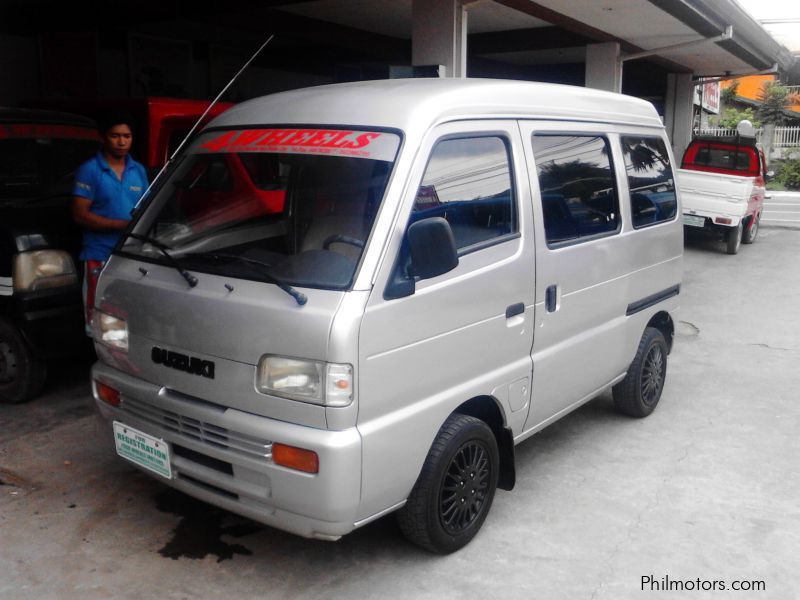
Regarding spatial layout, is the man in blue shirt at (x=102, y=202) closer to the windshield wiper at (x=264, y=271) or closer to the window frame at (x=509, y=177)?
the windshield wiper at (x=264, y=271)

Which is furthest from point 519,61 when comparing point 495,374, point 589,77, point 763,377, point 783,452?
point 495,374

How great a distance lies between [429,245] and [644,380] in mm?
2831

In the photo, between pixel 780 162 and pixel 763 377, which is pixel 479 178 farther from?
pixel 780 162

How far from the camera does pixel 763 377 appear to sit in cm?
625

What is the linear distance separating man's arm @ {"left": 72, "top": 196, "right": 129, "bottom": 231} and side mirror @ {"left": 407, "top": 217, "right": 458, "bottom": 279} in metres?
2.64

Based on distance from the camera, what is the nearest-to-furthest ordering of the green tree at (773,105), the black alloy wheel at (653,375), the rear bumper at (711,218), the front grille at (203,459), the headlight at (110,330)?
the front grille at (203,459)
the headlight at (110,330)
the black alloy wheel at (653,375)
the rear bumper at (711,218)
the green tree at (773,105)

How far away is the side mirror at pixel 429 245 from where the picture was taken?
9.55ft

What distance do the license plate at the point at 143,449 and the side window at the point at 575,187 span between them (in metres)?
2.03

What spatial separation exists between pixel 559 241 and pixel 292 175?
1375 millimetres

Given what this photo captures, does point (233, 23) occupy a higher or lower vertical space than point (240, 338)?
higher

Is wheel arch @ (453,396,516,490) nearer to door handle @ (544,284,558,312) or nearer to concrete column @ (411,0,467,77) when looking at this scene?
door handle @ (544,284,558,312)

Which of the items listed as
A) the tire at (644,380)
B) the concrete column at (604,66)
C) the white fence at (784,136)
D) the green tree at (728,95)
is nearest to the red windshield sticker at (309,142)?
the tire at (644,380)

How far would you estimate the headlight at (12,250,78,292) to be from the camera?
16.1 feet

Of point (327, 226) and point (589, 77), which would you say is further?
point (589, 77)
